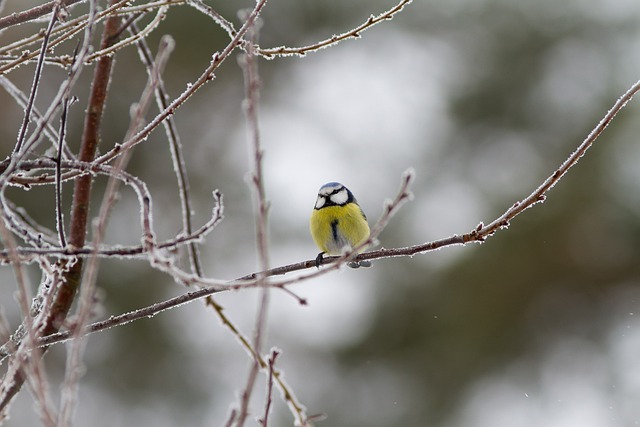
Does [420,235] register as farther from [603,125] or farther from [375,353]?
[603,125]

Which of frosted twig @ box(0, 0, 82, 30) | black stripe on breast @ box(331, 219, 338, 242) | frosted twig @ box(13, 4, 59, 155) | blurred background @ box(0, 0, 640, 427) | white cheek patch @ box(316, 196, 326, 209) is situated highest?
blurred background @ box(0, 0, 640, 427)

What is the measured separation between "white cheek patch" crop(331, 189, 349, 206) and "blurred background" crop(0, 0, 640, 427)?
17.1 ft

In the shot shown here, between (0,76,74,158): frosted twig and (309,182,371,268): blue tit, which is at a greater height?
(309,182,371,268): blue tit

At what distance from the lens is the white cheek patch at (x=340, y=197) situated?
11.8ft

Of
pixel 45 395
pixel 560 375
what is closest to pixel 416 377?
pixel 560 375

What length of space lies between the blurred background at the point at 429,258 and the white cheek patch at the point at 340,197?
5.22m

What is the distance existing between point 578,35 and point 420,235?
11.5 ft

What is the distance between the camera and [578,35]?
34.4 feet

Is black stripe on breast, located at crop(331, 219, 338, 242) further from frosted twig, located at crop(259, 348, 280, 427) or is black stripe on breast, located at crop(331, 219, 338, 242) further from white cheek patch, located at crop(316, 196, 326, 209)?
frosted twig, located at crop(259, 348, 280, 427)

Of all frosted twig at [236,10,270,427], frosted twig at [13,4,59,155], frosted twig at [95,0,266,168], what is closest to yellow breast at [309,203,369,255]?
frosted twig at [95,0,266,168]

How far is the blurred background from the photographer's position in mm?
9180

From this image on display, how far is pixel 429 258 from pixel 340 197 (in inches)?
244

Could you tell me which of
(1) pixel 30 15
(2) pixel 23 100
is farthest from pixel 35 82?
(2) pixel 23 100

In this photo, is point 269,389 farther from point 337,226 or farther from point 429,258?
point 429,258
